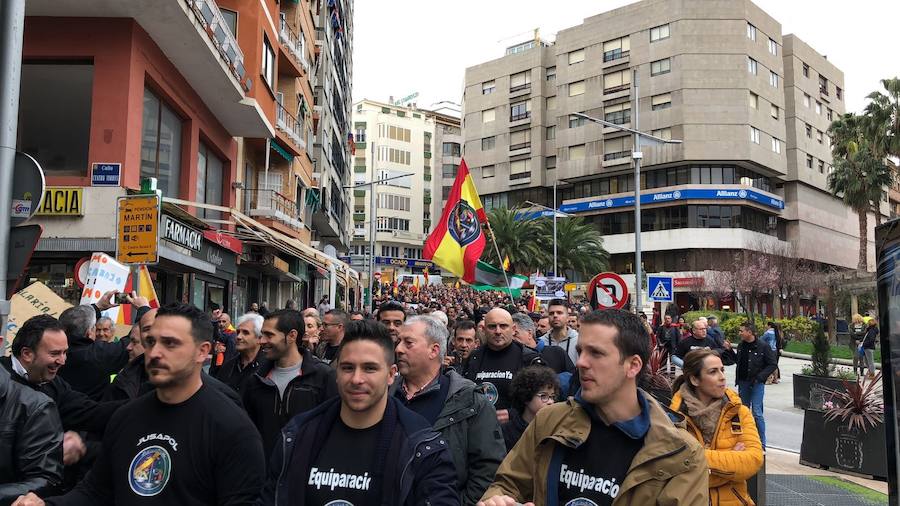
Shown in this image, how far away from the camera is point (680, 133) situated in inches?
2245

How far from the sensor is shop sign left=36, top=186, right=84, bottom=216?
40.9ft

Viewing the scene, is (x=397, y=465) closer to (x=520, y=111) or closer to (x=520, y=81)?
(x=520, y=111)

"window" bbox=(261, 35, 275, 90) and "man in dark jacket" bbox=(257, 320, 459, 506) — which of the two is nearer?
"man in dark jacket" bbox=(257, 320, 459, 506)

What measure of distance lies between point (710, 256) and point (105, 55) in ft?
171

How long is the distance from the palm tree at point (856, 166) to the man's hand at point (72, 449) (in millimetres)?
44650

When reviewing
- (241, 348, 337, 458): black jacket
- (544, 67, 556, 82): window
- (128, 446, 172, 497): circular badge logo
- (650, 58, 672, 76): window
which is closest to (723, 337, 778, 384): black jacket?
(241, 348, 337, 458): black jacket

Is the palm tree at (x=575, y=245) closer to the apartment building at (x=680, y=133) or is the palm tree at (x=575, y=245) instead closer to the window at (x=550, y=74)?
the apartment building at (x=680, y=133)

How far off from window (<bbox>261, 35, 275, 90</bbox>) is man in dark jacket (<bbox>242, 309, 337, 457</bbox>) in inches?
633

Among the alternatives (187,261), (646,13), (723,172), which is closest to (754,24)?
(646,13)

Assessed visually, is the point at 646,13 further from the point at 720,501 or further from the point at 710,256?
the point at 720,501

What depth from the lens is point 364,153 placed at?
91.5m

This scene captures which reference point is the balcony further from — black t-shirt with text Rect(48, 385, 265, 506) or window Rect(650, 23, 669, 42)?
window Rect(650, 23, 669, 42)

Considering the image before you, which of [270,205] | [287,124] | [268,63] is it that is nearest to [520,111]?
[287,124]

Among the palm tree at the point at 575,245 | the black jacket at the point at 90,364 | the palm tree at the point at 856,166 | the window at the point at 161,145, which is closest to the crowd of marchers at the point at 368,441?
the black jacket at the point at 90,364
